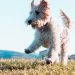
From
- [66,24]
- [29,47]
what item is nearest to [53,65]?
[29,47]

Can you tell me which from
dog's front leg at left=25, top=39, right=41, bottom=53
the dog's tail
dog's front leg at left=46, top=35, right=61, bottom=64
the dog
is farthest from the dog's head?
the dog's tail

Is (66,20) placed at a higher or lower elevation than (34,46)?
higher

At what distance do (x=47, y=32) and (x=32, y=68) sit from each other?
1323mm

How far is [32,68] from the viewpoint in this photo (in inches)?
437

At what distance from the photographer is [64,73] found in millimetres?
9836

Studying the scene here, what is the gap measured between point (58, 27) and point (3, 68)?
6.48ft

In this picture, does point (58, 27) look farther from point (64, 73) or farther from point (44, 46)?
point (64, 73)

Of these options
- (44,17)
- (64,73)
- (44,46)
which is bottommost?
(64,73)

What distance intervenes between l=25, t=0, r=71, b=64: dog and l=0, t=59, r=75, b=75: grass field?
39 centimetres

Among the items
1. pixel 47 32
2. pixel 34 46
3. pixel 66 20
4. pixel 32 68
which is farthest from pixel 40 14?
pixel 32 68

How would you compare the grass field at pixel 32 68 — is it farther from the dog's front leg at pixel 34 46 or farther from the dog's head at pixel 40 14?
the dog's head at pixel 40 14

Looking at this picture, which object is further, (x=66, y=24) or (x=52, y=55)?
(x=66, y=24)

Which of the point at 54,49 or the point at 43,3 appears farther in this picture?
the point at 43,3

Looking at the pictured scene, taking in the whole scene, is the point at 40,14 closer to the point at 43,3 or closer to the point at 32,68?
the point at 43,3
